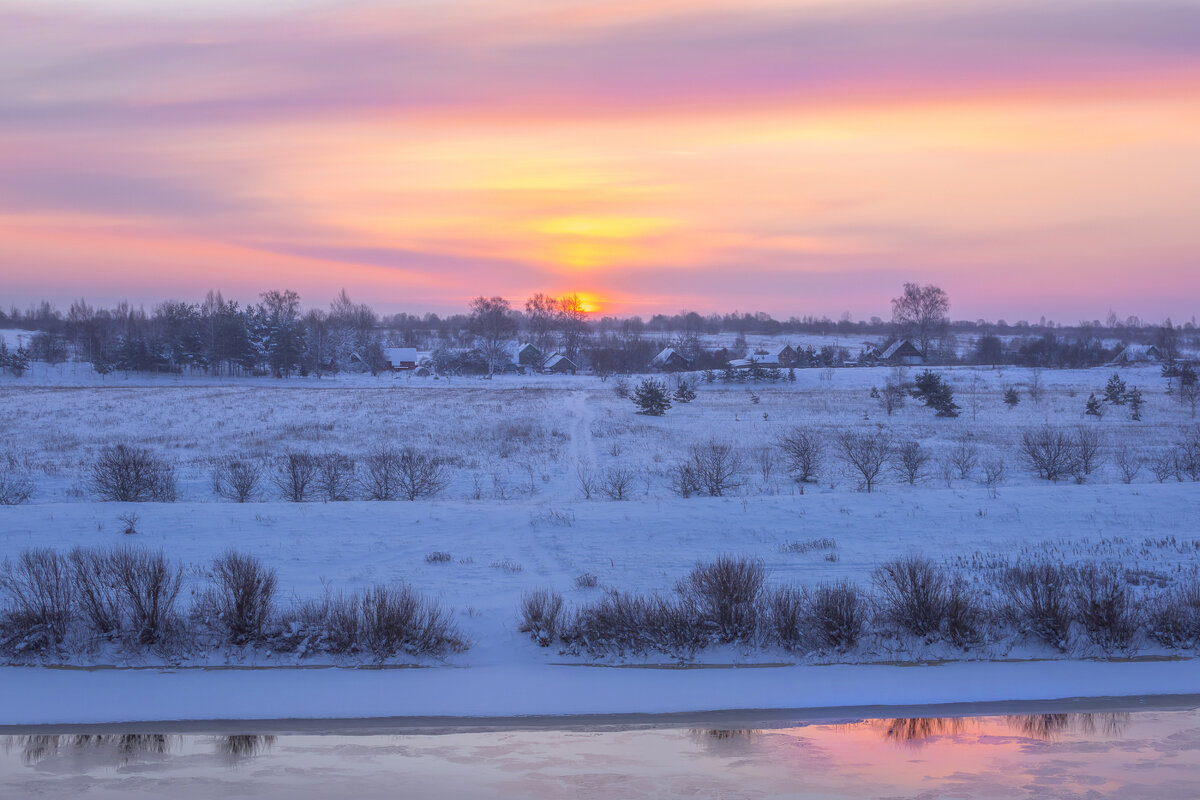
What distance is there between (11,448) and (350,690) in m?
29.3

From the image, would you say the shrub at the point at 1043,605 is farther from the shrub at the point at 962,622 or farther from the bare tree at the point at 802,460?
the bare tree at the point at 802,460

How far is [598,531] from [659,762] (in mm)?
8640

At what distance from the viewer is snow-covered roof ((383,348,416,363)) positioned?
108750mm

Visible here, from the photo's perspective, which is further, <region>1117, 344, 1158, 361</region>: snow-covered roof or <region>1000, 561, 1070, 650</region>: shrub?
<region>1117, 344, 1158, 361</region>: snow-covered roof

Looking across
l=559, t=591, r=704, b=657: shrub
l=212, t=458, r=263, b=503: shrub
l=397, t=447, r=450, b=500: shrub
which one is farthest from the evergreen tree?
l=559, t=591, r=704, b=657: shrub

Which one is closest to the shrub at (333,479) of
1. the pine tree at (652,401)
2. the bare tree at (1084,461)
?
the bare tree at (1084,461)

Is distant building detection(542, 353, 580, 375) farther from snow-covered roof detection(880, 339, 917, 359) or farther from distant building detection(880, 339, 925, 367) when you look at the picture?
snow-covered roof detection(880, 339, 917, 359)

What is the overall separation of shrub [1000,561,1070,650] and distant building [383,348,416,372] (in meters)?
98.8

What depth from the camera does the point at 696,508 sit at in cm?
1939

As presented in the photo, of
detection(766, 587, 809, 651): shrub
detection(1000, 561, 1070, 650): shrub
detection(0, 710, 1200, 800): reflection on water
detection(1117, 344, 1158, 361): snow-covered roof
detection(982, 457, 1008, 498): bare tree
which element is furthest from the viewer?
detection(1117, 344, 1158, 361): snow-covered roof

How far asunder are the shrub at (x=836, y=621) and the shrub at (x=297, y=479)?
15135 millimetres

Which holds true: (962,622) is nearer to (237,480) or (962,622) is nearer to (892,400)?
(237,480)

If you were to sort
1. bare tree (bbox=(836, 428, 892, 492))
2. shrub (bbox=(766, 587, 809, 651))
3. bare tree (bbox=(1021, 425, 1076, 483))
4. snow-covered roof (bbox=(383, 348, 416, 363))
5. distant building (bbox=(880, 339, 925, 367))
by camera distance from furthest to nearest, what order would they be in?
snow-covered roof (bbox=(383, 348, 416, 363)), distant building (bbox=(880, 339, 925, 367)), bare tree (bbox=(1021, 425, 1076, 483)), bare tree (bbox=(836, 428, 892, 492)), shrub (bbox=(766, 587, 809, 651))

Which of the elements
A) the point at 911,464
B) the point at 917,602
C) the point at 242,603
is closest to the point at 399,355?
the point at 911,464
